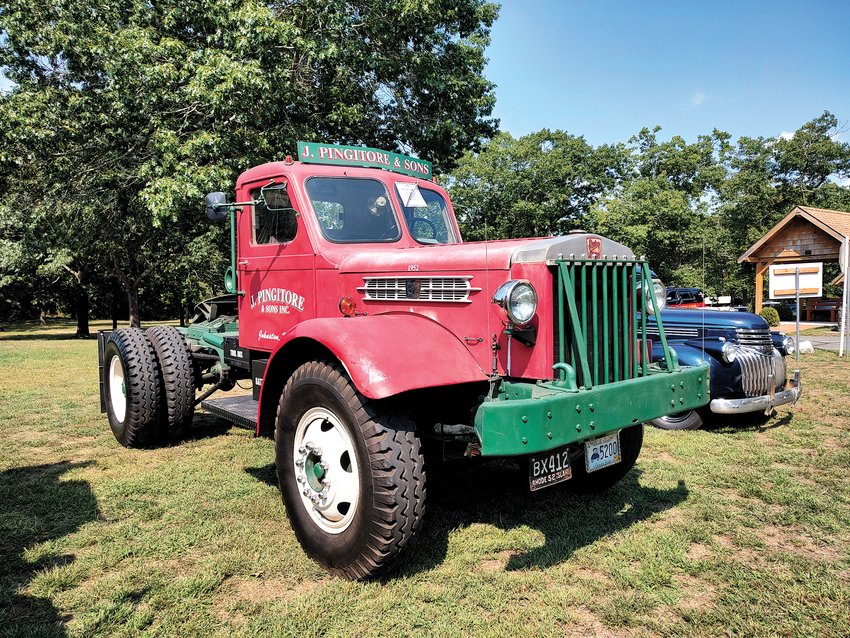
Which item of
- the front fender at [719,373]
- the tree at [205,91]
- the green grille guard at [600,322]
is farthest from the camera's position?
the tree at [205,91]

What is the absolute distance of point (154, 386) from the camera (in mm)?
5668

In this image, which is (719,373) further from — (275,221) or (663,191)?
(663,191)

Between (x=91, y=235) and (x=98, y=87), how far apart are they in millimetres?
4385

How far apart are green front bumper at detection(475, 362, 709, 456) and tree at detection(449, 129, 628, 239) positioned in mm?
14642

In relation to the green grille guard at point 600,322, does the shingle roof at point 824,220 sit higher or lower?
higher

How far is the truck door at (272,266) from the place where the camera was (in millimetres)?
4484

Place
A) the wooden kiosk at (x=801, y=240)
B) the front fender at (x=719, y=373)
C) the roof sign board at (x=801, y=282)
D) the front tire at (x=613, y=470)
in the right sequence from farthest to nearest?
the wooden kiosk at (x=801, y=240) < the roof sign board at (x=801, y=282) < the front fender at (x=719, y=373) < the front tire at (x=613, y=470)

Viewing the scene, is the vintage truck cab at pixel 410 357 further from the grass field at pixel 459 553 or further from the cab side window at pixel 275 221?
the grass field at pixel 459 553

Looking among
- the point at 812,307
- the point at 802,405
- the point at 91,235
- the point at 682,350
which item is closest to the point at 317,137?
the point at 91,235

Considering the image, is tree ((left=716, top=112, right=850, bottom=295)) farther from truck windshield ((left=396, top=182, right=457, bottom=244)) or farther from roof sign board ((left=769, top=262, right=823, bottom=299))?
truck windshield ((left=396, top=182, right=457, bottom=244))

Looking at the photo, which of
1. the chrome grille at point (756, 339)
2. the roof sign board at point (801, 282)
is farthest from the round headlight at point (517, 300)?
the roof sign board at point (801, 282)

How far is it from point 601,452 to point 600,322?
2.55 feet

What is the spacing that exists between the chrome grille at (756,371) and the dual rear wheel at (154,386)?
5.61m

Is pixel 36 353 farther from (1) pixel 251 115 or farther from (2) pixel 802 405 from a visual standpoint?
(2) pixel 802 405
